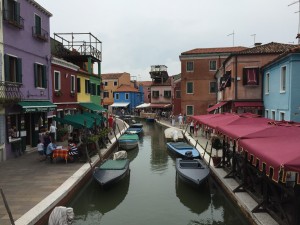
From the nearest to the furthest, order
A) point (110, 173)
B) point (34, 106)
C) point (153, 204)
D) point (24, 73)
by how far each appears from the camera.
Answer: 1. point (153, 204)
2. point (110, 173)
3. point (34, 106)
4. point (24, 73)

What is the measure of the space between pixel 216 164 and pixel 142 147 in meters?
12.0

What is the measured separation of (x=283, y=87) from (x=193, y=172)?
870cm

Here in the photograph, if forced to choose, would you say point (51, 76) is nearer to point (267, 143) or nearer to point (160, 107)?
point (267, 143)

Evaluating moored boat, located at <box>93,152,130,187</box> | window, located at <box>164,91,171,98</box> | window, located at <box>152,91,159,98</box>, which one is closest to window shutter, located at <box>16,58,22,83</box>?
moored boat, located at <box>93,152,130,187</box>

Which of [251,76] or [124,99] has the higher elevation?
[251,76]

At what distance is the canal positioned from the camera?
1020cm

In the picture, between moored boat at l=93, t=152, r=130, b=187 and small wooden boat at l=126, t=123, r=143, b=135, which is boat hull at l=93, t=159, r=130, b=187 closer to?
moored boat at l=93, t=152, r=130, b=187

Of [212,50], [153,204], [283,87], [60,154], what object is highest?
[212,50]

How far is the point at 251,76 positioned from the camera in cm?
2267

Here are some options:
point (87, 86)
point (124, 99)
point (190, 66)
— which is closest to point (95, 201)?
point (87, 86)

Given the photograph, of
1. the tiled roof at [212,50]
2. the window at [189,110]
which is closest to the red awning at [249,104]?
the window at [189,110]

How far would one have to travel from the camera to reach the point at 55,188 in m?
10.9

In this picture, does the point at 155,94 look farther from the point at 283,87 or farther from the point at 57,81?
the point at 283,87

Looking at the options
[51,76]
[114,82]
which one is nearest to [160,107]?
[114,82]
